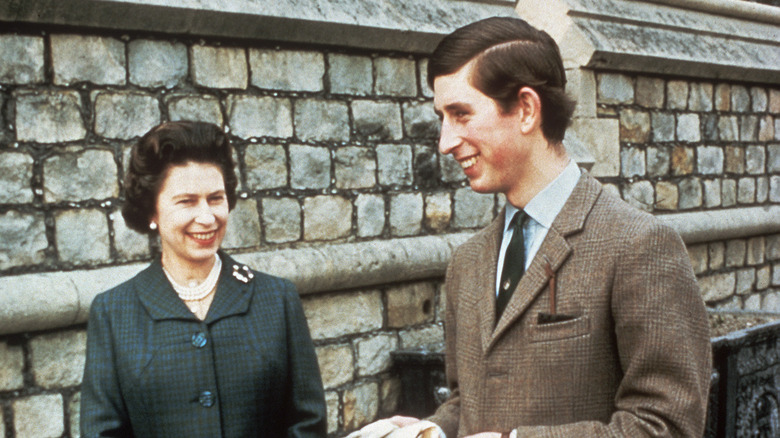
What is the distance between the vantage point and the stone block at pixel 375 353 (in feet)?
16.1

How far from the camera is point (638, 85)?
6.83 meters

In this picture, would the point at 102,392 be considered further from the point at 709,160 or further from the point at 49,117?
the point at 709,160

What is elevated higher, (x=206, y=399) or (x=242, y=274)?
(x=242, y=274)

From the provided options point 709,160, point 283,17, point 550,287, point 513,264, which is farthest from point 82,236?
point 709,160

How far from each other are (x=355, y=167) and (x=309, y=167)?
1.02ft

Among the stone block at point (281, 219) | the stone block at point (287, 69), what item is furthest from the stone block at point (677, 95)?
the stone block at point (281, 219)

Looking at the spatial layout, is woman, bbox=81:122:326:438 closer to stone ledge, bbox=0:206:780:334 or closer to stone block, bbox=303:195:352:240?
stone ledge, bbox=0:206:780:334

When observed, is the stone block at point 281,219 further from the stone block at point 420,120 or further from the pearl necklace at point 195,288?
the pearl necklace at point 195,288

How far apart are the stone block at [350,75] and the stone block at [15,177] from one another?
1688 mm

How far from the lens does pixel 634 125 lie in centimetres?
679

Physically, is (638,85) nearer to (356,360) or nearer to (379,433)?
(356,360)

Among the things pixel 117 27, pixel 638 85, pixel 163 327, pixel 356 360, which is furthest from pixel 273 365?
pixel 638 85

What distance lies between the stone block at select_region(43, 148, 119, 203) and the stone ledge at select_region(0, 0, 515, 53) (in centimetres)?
56

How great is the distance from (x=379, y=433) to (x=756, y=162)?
24.0 feet
